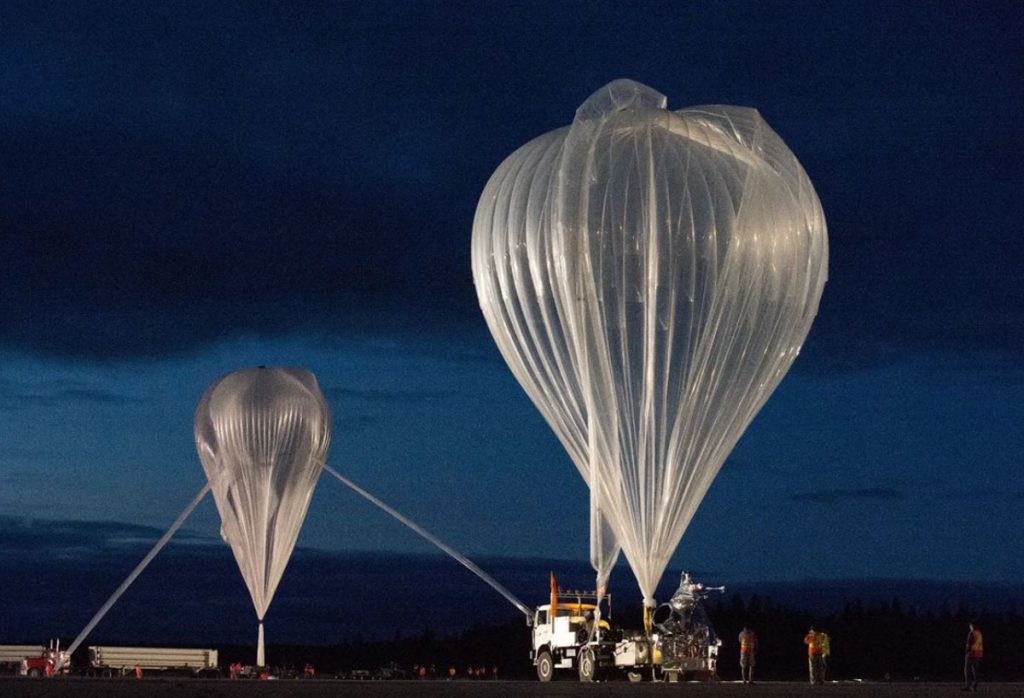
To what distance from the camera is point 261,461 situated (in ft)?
199

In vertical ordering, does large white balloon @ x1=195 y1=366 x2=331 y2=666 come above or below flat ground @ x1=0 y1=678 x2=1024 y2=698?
above

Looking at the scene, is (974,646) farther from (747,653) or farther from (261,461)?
(261,461)

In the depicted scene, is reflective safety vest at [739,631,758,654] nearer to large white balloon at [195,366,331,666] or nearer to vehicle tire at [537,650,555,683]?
vehicle tire at [537,650,555,683]

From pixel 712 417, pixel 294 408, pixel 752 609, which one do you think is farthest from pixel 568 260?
pixel 752 609

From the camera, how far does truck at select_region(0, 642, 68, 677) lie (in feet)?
198

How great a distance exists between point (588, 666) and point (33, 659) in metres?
29.6

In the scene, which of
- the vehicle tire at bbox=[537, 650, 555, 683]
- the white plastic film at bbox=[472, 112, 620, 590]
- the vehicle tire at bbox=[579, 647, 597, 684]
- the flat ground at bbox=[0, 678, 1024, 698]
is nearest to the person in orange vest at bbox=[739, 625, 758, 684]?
the flat ground at bbox=[0, 678, 1024, 698]

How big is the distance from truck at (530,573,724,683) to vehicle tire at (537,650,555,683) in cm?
3

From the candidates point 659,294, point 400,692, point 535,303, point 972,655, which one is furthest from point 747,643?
point 400,692

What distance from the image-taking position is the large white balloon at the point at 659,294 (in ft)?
123

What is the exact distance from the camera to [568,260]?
38.3 meters

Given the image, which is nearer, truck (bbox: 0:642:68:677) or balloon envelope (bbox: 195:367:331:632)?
truck (bbox: 0:642:68:677)

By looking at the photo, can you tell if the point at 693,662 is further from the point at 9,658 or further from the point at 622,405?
the point at 9,658

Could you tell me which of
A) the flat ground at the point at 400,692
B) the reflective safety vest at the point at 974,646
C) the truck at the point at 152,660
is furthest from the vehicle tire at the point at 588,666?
the truck at the point at 152,660
